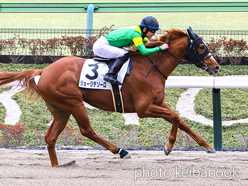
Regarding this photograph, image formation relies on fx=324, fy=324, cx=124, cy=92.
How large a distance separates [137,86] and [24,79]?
5.60 feet

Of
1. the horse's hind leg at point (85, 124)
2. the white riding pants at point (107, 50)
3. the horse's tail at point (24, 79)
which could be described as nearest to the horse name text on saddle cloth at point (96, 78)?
the white riding pants at point (107, 50)

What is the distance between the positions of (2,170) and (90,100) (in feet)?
4.89

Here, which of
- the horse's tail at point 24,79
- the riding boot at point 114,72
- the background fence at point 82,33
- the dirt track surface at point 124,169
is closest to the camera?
the dirt track surface at point 124,169

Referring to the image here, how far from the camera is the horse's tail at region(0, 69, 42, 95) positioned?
4785 millimetres

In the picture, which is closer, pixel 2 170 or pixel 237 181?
pixel 237 181

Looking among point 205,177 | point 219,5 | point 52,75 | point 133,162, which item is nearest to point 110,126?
point 133,162

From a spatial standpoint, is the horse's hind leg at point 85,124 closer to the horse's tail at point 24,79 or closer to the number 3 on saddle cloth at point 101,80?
A: the number 3 on saddle cloth at point 101,80

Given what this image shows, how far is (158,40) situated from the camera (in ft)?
15.7

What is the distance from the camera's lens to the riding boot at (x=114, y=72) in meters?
4.42

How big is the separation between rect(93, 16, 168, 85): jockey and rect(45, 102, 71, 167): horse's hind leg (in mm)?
938

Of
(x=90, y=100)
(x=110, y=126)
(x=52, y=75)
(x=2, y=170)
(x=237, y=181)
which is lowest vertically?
(x=110, y=126)

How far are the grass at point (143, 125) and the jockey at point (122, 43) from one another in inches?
63.2

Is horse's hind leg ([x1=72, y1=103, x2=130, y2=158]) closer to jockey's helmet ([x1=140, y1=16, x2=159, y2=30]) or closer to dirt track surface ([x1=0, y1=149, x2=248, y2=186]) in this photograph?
dirt track surface ([x1=0, y1=149, x2=248, y2=186])

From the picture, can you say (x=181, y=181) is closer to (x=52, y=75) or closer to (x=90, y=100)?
(x=90, y=100)
